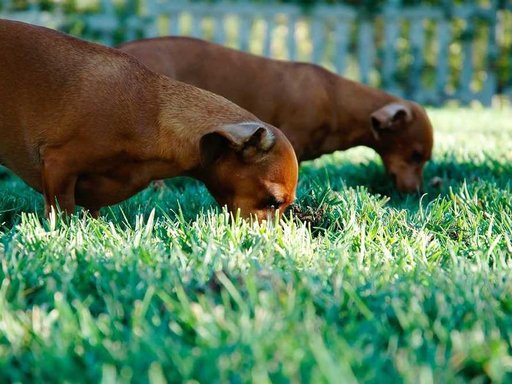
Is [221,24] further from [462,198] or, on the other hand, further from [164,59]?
[462,198]

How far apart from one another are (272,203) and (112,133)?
0.75 metres

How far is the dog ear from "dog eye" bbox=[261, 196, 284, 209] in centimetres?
211

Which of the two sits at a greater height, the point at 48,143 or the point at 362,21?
the point at 48,143

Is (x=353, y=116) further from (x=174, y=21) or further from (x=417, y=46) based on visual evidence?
(x=417, y=46)

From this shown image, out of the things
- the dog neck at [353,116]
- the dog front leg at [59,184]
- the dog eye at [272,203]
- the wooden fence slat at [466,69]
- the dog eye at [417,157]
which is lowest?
the wooden fence slat at [466,69]

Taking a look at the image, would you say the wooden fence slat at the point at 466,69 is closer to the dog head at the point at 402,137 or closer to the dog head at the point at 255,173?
the dog head at the point at 402,137

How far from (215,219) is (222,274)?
753 millimetres

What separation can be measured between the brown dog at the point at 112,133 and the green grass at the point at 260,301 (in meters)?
0.30

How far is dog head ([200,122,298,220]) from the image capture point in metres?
3.33

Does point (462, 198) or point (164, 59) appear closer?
point (462, 198)

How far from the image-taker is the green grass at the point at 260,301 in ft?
5.46

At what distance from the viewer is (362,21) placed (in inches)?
458

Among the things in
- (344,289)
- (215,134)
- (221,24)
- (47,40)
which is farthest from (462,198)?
(221,24)

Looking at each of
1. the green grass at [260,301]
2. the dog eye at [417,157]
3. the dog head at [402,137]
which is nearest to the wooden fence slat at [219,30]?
the dog head at [402,137]
